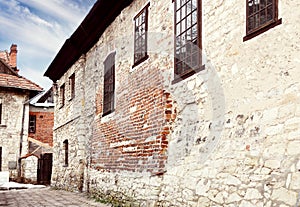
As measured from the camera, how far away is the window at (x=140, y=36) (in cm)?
824

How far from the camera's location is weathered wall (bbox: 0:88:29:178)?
20125mm

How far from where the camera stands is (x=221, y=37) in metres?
5.69

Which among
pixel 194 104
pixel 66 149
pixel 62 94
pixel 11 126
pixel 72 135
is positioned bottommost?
pixel 66 149

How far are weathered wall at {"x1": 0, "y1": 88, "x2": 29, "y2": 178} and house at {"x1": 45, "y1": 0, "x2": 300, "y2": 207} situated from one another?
9948 mm

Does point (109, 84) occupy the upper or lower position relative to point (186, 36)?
lower

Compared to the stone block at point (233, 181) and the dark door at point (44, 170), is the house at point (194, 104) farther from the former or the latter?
the dark door at point (44, 170)

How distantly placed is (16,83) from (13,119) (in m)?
1.77

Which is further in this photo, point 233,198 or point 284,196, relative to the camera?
point 233,198

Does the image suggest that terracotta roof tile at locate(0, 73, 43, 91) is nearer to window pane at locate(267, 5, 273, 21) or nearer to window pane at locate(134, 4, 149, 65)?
window pane at locate(134, 4, 149, 65)

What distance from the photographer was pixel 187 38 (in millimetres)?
6648

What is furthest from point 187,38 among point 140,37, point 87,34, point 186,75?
point 87,34

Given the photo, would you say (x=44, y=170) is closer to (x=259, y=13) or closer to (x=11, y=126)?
(x=11, y=126)

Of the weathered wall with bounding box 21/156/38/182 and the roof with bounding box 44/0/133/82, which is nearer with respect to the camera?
the roof with bounding box 44/0/133/82

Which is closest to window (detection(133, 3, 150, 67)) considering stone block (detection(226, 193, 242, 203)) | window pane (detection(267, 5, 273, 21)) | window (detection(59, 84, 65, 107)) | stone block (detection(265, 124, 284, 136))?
window pane (detection(267, 5, 273, 21))
